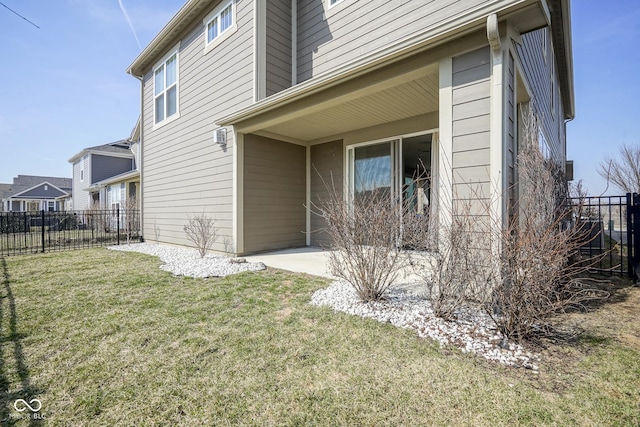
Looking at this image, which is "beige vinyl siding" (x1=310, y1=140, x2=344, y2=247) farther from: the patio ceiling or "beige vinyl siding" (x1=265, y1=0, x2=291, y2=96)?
"beige vinyl siding" (x1=265, y1=0, x2=291, y2=96)

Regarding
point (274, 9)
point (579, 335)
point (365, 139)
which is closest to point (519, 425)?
point (579, 335)

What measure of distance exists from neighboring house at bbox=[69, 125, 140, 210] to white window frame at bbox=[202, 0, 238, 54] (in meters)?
12.9

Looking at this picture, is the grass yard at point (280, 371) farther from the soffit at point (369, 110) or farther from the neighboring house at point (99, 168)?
the neighboring house at point (99, 168)

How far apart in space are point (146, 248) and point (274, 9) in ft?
22.8

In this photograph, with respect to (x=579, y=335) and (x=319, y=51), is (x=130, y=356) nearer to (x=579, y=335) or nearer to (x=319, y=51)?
(x=579, y=335)

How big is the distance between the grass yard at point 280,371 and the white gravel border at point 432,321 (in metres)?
0.12

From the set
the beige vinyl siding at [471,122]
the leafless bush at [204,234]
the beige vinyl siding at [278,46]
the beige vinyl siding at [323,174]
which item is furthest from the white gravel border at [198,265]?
the beige vinyl siding at [278,46]

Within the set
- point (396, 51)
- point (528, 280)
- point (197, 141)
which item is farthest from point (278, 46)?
point (528, 280)

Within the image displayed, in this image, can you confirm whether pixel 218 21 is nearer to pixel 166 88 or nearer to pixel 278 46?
pixel 278 46

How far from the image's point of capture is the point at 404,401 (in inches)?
70.1

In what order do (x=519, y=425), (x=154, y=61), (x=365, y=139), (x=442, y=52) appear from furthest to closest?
(x=154, y=61), (x=365, y=139), (x=442, y=52), (x=519, y=425)

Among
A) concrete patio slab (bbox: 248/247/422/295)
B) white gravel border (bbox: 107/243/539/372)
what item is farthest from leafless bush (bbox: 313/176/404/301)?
concrete patio slab (bbox: 248/247/422/295)

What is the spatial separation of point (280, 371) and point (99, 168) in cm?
2350

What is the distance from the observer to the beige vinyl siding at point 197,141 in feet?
21.7
